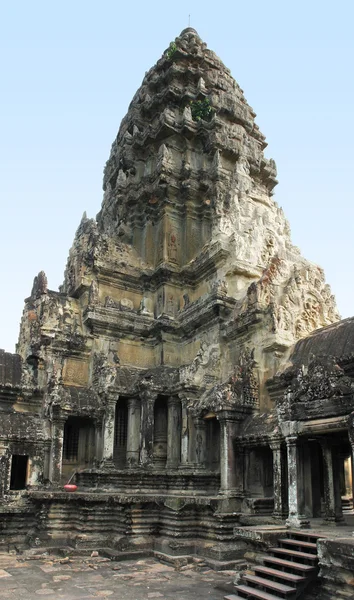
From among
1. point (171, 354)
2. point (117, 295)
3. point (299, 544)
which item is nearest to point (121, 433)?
point (171, 354)

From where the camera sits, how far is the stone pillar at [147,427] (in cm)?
1738

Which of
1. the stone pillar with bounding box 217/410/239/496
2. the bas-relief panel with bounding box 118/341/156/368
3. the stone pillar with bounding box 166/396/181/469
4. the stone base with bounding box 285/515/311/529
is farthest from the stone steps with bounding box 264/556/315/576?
the bas-relief panel with bounding box 118/341/156/368

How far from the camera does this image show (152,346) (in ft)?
69.7

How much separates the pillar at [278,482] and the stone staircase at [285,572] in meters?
2.26

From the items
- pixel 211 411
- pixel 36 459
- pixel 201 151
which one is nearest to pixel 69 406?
pixel 36 459

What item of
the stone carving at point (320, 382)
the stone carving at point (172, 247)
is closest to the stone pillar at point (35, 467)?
the stone carving at point (320, 382)

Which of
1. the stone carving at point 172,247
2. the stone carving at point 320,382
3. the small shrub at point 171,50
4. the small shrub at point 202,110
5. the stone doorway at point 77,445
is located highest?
the small shrub at point 171,50

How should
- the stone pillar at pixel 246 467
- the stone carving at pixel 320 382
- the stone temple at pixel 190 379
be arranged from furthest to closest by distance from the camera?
the stone pillar at pixel 246 467 < the stone temple at pixel 190 379 < the stone carving at pixel 320 382

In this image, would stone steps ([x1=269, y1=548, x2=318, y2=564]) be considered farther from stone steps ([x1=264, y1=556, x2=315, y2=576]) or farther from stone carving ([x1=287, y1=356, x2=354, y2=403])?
stone carving ([x1=287, y1=356, x2=354, y2=403])

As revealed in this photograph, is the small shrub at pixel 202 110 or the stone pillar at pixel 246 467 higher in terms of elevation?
the small shrub at pixel 202 110

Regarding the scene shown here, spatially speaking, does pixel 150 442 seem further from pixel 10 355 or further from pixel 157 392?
pixel 10 355

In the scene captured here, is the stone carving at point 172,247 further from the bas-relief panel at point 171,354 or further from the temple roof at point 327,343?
the temple roof at point 327,343

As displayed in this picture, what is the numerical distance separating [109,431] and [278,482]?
6860 millimetres

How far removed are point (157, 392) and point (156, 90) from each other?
17680mm
